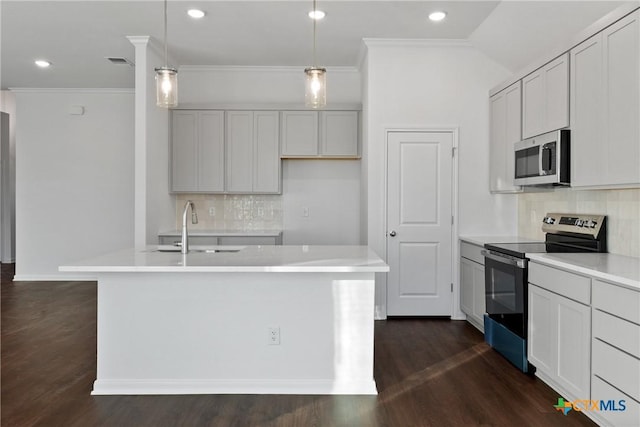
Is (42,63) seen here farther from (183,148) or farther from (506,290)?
(506,290)

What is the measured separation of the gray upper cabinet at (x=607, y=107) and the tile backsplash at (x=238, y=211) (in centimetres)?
347

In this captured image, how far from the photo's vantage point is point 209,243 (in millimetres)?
5070

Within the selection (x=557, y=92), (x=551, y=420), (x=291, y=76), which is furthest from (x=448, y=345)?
(x=291, y=76)

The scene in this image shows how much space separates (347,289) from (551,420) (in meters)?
1.34

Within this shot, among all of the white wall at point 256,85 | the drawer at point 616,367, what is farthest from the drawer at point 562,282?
the white wall at point 256,85

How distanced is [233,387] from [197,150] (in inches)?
125

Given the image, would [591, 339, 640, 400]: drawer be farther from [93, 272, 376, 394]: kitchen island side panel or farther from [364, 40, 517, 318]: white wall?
[364, 40, 517, 318]: white wall

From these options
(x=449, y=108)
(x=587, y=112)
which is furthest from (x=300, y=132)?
(x=587, y=112)

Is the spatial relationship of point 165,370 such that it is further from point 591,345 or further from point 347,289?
point 591,345

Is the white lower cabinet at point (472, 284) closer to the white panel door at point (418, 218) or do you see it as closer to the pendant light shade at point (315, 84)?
the white panel door at point (418, 218)

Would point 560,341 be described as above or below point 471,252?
below

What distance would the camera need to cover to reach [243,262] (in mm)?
2785

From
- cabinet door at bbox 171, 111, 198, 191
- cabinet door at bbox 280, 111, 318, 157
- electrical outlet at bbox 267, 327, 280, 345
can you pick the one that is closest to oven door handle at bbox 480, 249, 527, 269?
electrical outlet at bbox 267, 327, 280, 345

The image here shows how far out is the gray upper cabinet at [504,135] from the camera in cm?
402
